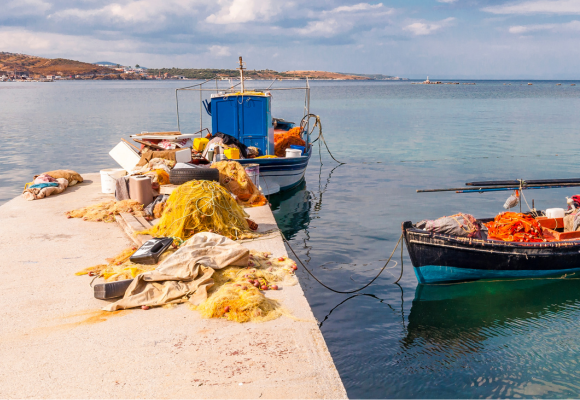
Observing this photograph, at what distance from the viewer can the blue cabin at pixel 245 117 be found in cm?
1576

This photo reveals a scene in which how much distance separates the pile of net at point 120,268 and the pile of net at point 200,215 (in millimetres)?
805

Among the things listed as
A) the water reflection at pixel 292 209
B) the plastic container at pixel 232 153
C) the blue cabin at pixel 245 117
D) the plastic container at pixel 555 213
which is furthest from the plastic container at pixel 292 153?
the plastic container at pixel 555 213

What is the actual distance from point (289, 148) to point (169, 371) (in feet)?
45.8

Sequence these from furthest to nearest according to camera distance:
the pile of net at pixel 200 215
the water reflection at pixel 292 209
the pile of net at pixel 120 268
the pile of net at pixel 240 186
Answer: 1. the water reflection at pixel 292 209
2. the pile of net at pixel 240 186
3. the pile of net at pixel 200 215
4. the pile of net at pixel 120 268

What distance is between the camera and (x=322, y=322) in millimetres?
7965

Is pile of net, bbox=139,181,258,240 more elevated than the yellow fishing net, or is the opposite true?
pile of net, bbox=139,181,258,240

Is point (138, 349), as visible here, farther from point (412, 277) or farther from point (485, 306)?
point (412, 277)

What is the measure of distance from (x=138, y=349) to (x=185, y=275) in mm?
1423

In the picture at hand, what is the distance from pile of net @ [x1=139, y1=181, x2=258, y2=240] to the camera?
785 cm

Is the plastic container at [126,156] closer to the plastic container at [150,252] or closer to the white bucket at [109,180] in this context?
the white bucket at [109,180]

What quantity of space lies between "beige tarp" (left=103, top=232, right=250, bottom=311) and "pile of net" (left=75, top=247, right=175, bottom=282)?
35 centimetres

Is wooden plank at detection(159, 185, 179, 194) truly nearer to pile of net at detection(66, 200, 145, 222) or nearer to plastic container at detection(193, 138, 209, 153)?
pile of net at detection(66, 200, 145, 222)

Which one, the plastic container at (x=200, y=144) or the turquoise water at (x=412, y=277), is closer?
the turquoise water at (x=412, y=277)

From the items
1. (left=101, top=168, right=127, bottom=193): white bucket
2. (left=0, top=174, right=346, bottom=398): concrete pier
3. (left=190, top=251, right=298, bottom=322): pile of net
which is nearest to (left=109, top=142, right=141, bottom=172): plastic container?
(left=101, top=168, right=127, bottom=193): white bucket
